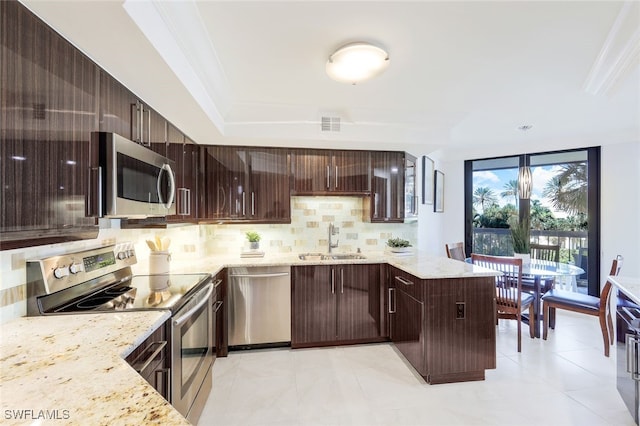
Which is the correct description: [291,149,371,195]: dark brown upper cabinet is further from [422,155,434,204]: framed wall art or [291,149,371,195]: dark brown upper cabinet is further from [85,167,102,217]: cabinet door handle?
[85,167,102,217]: cabinet door handle

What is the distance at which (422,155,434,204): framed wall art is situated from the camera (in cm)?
431

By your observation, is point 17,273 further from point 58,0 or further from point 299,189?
point 299,189

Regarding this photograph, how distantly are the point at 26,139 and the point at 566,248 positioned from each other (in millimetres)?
5647

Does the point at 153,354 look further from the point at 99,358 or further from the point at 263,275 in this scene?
the point at 263,275

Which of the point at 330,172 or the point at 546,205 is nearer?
the point at 330,172

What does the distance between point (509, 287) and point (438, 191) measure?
207cm

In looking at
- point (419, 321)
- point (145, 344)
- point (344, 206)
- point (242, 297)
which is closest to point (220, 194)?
point (242, 297)

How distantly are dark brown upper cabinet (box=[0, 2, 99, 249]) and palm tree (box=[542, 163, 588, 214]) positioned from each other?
17.6 ft

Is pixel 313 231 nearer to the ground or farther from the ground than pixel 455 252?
farther from the ground

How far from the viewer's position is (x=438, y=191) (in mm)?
4781

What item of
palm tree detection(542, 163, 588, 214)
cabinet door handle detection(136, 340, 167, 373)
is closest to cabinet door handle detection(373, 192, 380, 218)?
cabinet door handle detection(136, 340, 167, 373)

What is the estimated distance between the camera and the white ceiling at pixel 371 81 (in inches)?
56.2

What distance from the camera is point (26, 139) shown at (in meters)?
1.03

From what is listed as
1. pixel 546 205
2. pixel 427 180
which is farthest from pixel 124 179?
pixel 546 205
